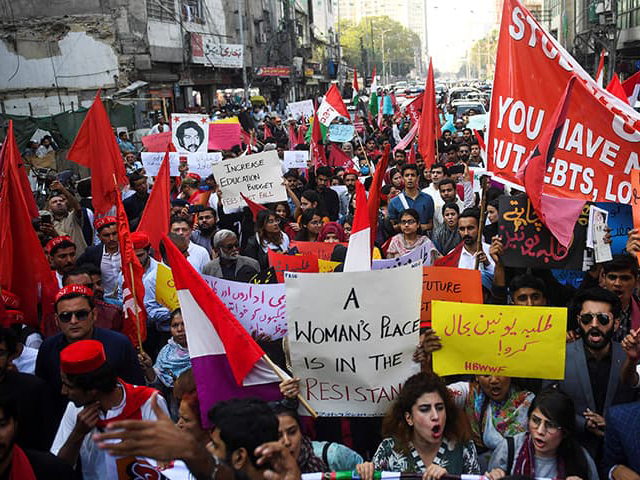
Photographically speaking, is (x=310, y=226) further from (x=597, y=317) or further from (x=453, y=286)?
(x=597, y=317)

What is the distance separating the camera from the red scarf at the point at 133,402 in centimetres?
338

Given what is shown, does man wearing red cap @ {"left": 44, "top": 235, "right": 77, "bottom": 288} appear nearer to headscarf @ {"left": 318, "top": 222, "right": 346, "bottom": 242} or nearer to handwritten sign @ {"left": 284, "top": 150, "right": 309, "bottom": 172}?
headscarf @ {"left": 318, "top": 222, "right": 346, "bottom": 242}

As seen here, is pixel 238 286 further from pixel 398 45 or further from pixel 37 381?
pixel 398 45

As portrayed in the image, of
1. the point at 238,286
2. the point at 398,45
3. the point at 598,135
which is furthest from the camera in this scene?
the point at 398,45

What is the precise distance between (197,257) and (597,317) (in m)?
3.84

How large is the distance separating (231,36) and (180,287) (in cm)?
3890

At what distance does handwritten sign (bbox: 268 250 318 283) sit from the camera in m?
5.41

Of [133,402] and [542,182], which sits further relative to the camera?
[542,182]

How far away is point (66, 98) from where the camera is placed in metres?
24.6

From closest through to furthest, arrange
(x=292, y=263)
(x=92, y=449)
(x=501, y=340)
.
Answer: (x=92, y=449), (x=501, y=340), (x=292, y=263)

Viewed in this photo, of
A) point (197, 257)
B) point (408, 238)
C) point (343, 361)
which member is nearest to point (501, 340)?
point (343, 361)

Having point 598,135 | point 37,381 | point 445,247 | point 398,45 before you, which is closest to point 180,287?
point 37,381

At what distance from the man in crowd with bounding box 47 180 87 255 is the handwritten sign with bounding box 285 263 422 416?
4.49 metres

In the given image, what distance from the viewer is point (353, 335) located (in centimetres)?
370
